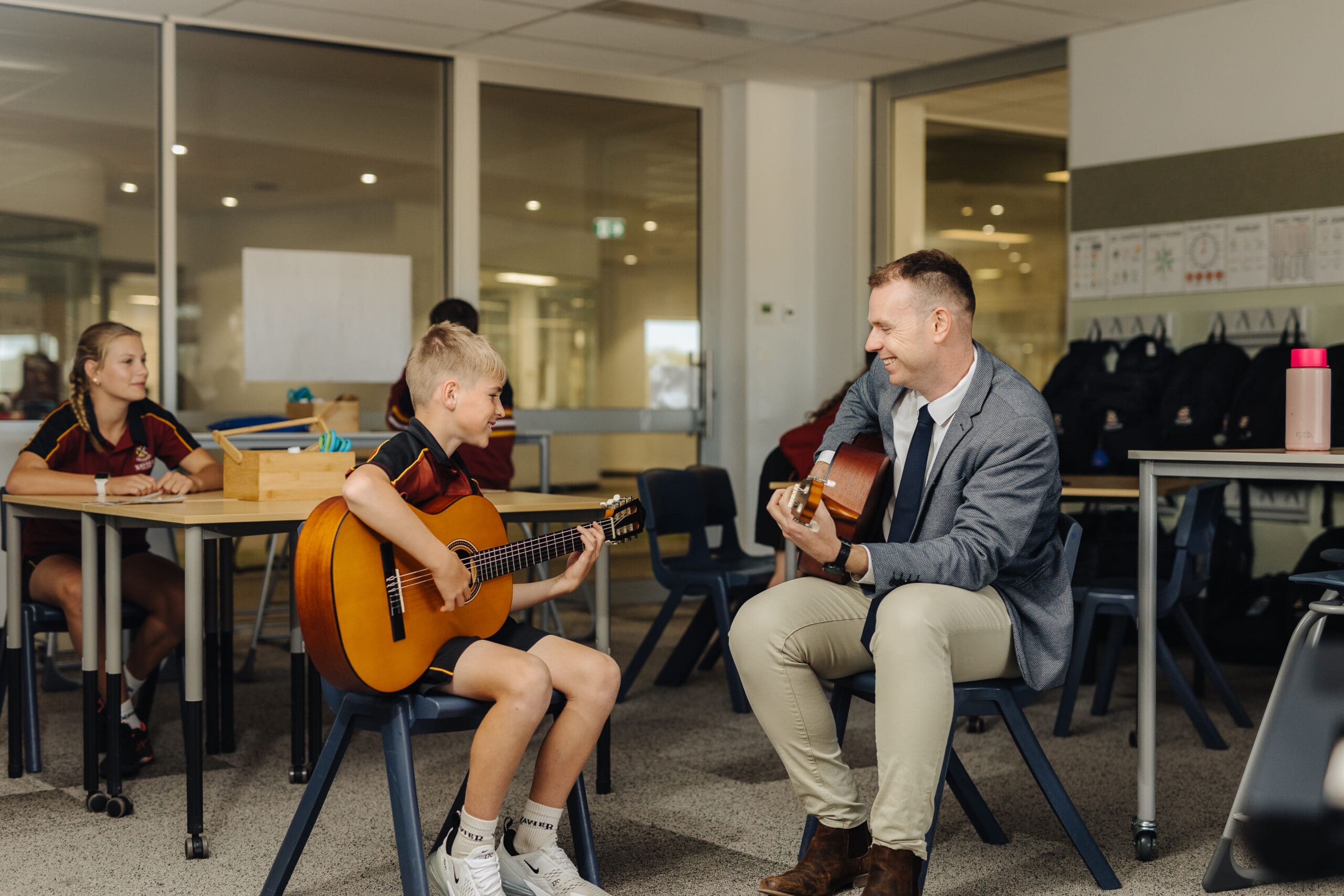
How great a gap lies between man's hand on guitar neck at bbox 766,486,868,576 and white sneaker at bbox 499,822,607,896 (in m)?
0.69

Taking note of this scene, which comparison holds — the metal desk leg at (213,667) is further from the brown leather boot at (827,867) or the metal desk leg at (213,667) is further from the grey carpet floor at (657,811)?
the brown leather boot at (827,867)

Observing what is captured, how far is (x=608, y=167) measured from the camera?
6812 mm

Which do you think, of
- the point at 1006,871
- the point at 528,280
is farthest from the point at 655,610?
the point at 1006,871

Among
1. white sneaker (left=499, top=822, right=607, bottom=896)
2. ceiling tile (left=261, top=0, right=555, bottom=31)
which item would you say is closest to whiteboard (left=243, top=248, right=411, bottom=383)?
ceiling tile (left=261, top=0, right=555, bottom=31)

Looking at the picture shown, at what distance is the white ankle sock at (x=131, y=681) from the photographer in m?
3.59

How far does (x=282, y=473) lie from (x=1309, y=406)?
7.40 ft

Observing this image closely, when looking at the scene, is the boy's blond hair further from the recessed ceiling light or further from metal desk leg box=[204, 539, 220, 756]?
the recessed ceiling light

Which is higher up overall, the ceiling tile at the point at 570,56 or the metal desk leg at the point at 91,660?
the ceiling tile at the point at 570,56

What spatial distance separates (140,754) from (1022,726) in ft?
7.32

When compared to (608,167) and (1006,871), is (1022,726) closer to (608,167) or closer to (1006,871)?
(1006,871)

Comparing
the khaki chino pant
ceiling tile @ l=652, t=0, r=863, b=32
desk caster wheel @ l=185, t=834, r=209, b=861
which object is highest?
ceiling tile @ l=652, t=0, r=863, b=32

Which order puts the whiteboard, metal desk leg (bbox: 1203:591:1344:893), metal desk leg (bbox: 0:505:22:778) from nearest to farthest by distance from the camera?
metal desk leg (bbox: 1203:591:1344:893) < metal desk leg (bbox: 0:505:22:778) < the whiteboard

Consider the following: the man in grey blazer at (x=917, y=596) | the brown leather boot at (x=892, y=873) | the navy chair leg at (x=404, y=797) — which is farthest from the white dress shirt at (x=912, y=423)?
the navy chair leg at (x=404, y=797)

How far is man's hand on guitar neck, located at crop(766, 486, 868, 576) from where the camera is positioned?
2367 mm
